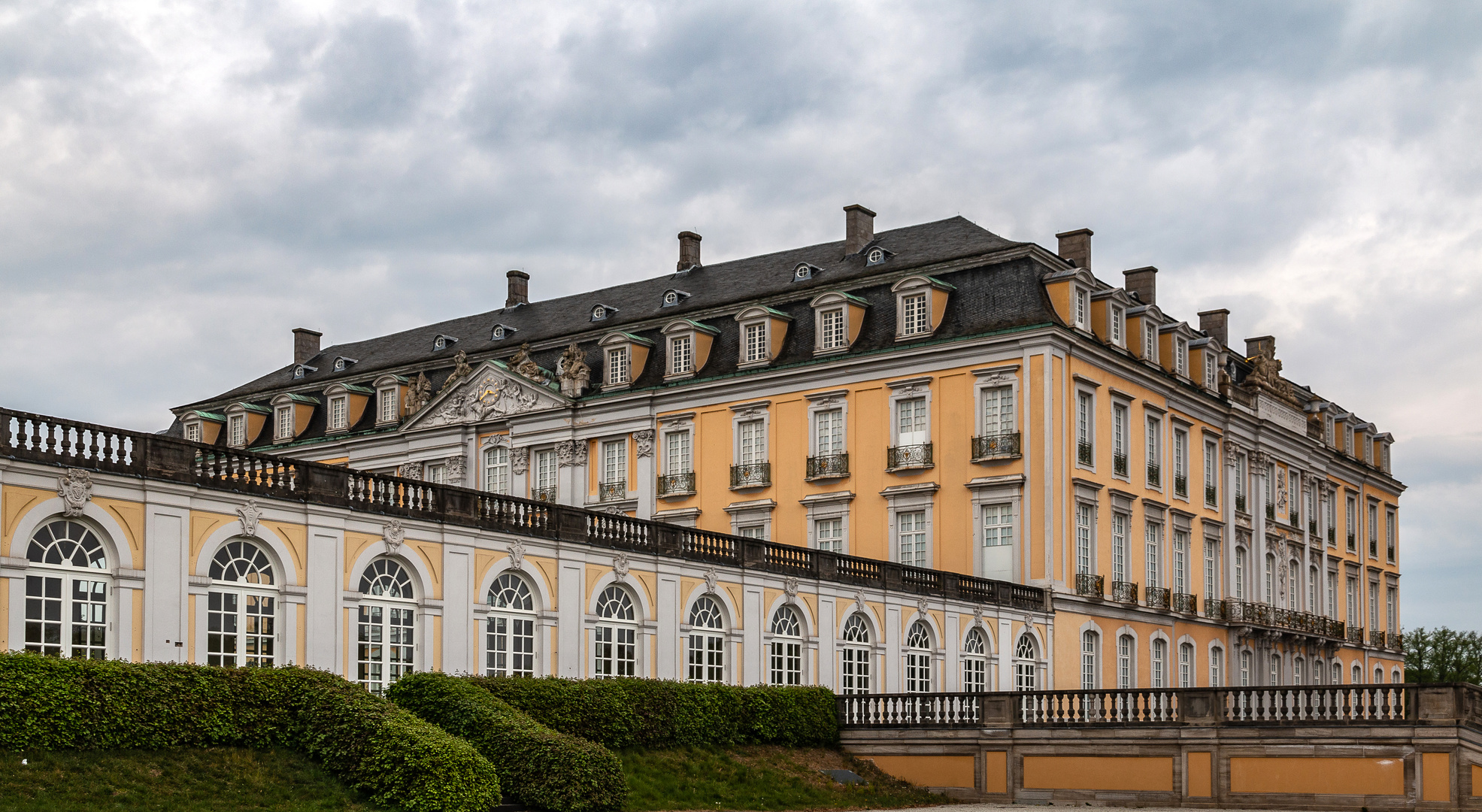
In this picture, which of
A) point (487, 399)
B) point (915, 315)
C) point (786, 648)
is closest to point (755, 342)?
point (915, 315)

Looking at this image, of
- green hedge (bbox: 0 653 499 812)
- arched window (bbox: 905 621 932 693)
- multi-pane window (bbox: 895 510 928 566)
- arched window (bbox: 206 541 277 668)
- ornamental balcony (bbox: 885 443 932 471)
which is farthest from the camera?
multi-pane window (bbox: 895 510 928 566)

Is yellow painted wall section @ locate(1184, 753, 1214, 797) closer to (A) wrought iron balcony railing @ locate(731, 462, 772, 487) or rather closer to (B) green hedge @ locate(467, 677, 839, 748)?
(B) green hedge @ locate(467, 677, 839, 748)

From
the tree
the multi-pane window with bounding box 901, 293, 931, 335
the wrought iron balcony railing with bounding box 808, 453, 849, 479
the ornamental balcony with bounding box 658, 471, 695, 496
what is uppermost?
the multi-pane window with bounding box 901, 293, 931, 335

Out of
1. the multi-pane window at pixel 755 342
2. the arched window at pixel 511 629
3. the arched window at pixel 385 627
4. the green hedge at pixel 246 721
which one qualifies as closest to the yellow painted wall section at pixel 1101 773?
the arched window at pixel 511 629

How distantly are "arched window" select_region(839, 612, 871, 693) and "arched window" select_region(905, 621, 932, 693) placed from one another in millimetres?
1324

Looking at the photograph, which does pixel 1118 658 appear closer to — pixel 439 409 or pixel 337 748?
pixel 439 409

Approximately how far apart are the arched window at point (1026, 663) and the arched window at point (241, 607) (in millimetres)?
22752

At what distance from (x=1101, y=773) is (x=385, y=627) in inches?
560

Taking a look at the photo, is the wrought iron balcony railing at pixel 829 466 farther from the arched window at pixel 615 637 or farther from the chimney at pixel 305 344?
the chimney at pixel 305 344

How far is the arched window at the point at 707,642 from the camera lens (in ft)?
121

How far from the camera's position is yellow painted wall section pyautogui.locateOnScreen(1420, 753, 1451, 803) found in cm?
2877

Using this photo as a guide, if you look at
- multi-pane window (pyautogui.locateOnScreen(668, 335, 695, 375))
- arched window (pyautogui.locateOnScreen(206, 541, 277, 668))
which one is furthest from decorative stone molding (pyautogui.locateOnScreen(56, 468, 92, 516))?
multi-pane window (pyautogui.locateOnScreen(668, 335, 695, 375))

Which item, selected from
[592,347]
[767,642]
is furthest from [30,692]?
[592,347]

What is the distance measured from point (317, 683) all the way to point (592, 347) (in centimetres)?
3265
